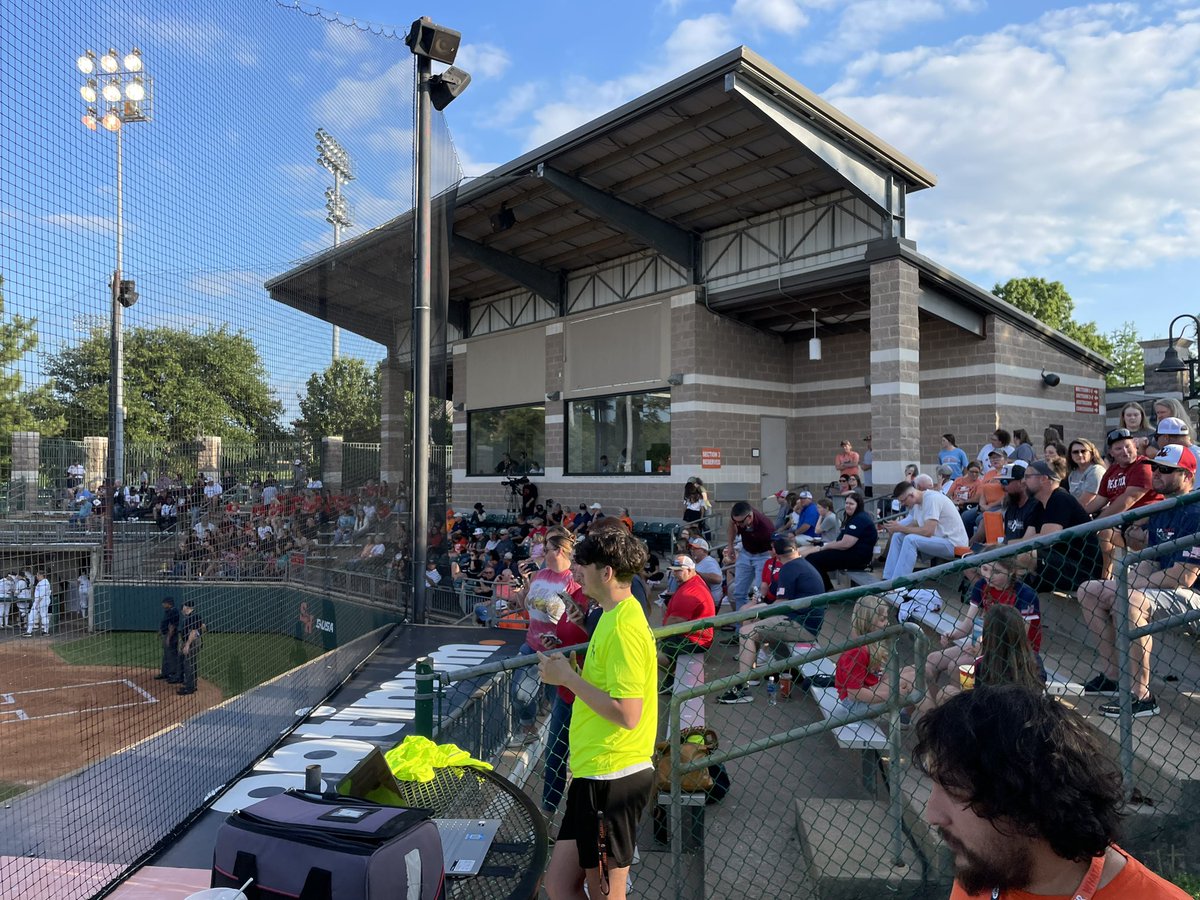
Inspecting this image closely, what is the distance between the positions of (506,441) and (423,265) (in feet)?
43.1

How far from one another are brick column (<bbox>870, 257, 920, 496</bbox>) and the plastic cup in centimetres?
914

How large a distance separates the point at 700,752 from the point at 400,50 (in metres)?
8.21

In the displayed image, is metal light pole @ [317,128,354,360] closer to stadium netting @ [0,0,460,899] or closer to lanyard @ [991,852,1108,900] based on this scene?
stadium netting @ [0,0,460,899]

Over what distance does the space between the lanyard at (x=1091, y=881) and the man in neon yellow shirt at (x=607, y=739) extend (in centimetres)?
164

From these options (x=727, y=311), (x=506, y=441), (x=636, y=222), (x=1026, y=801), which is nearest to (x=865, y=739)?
(x=1026, y=801)

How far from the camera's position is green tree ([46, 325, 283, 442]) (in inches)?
153

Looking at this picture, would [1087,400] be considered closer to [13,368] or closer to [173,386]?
[173,386]

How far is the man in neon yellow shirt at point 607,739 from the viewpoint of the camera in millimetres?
2850

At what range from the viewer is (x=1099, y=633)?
425cm

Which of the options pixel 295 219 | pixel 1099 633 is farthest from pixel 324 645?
pixel 1099 633

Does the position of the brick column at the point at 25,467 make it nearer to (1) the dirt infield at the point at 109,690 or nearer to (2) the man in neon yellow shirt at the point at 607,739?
(1) the dirt infield at the point at 109,690

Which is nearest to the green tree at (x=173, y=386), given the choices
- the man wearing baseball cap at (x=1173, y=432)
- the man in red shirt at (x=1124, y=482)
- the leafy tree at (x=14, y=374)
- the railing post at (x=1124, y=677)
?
the leafy tree at (x=14, y=374)

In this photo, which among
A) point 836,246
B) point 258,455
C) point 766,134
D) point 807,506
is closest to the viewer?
point 258,455

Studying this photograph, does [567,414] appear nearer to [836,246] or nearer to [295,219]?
[836,246]
